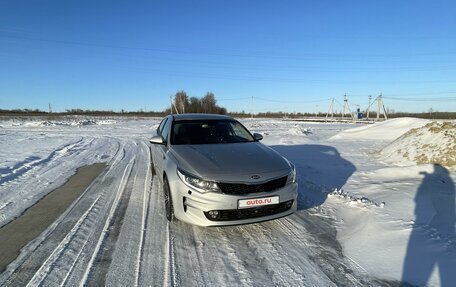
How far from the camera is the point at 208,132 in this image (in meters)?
5.84

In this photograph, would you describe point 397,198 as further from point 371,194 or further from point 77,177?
point 77,177

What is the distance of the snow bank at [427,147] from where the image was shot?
26.1ft

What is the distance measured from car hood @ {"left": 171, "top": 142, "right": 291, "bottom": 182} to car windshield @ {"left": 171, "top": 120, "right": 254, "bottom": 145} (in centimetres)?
34

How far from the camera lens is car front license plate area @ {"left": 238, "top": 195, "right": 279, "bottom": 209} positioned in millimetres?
3929

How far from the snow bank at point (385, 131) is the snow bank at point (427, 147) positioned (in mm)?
6222

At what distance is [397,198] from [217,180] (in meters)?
3.46

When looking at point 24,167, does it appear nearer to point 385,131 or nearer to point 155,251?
point 155,251

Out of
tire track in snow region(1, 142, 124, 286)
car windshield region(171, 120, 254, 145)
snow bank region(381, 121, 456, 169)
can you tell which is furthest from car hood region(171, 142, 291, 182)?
snow bank region(381, 121, 456, 169)

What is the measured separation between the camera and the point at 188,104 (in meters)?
83.7

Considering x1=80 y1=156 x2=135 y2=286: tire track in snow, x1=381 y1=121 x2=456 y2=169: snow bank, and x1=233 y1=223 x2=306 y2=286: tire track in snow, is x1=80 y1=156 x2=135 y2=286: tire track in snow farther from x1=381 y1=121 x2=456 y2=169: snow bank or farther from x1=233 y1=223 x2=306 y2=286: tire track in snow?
x1=381 y1=121 x2=456 y2=169: snow bank

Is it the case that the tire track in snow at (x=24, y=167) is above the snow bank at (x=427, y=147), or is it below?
below

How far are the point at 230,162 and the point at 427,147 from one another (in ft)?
22.8

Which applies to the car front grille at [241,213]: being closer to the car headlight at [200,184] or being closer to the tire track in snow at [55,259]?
the car headlight at [200,184]

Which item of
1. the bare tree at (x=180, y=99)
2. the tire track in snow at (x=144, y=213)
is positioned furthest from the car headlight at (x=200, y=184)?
the bare tree at (x=180, y=99)
